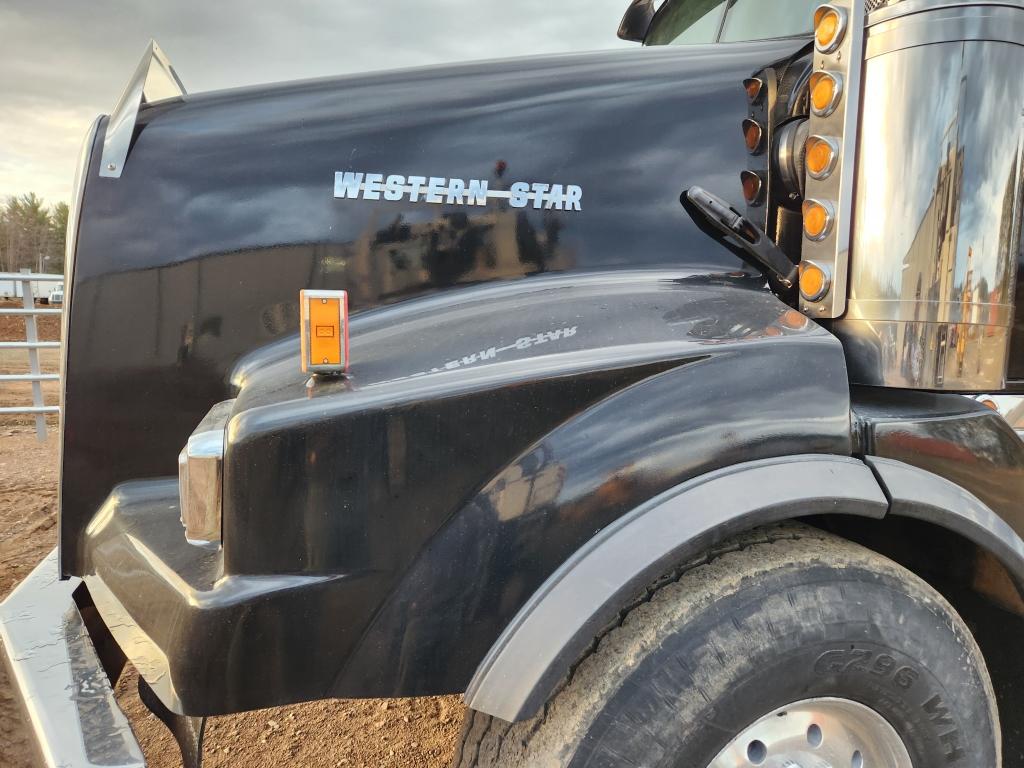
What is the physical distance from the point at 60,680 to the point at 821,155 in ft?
6.46

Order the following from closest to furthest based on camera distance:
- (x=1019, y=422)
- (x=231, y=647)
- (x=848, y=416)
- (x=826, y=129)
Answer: (x=231, y=647)
(x=848, y=416)
(x=826, y=129)
(x=1019, y=422)

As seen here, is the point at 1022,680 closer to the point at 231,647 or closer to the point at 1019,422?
the point at 1019,422

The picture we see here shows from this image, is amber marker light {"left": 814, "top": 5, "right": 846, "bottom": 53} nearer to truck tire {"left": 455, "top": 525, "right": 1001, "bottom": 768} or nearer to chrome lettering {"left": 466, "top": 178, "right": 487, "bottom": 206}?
chrome lettering {"left": 466, "top": 178, "right": 487, "bottom": 206}

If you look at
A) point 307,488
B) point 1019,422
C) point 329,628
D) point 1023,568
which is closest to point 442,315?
point 307,488

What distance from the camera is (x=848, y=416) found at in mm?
1465

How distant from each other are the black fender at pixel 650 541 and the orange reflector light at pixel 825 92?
766 millimetres

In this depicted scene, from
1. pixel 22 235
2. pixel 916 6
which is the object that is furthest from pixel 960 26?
pixel 22 235

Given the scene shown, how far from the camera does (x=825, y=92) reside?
161cm

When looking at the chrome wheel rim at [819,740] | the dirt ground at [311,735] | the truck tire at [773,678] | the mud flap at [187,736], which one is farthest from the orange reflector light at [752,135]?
the dirt ground at [311,735]

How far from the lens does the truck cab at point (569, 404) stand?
4.21 feet

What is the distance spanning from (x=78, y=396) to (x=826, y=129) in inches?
71.7

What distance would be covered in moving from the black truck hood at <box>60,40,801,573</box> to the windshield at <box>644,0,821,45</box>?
58 cm

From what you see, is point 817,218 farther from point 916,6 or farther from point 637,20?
point 637,20

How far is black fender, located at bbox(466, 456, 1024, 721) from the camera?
1.24 m
